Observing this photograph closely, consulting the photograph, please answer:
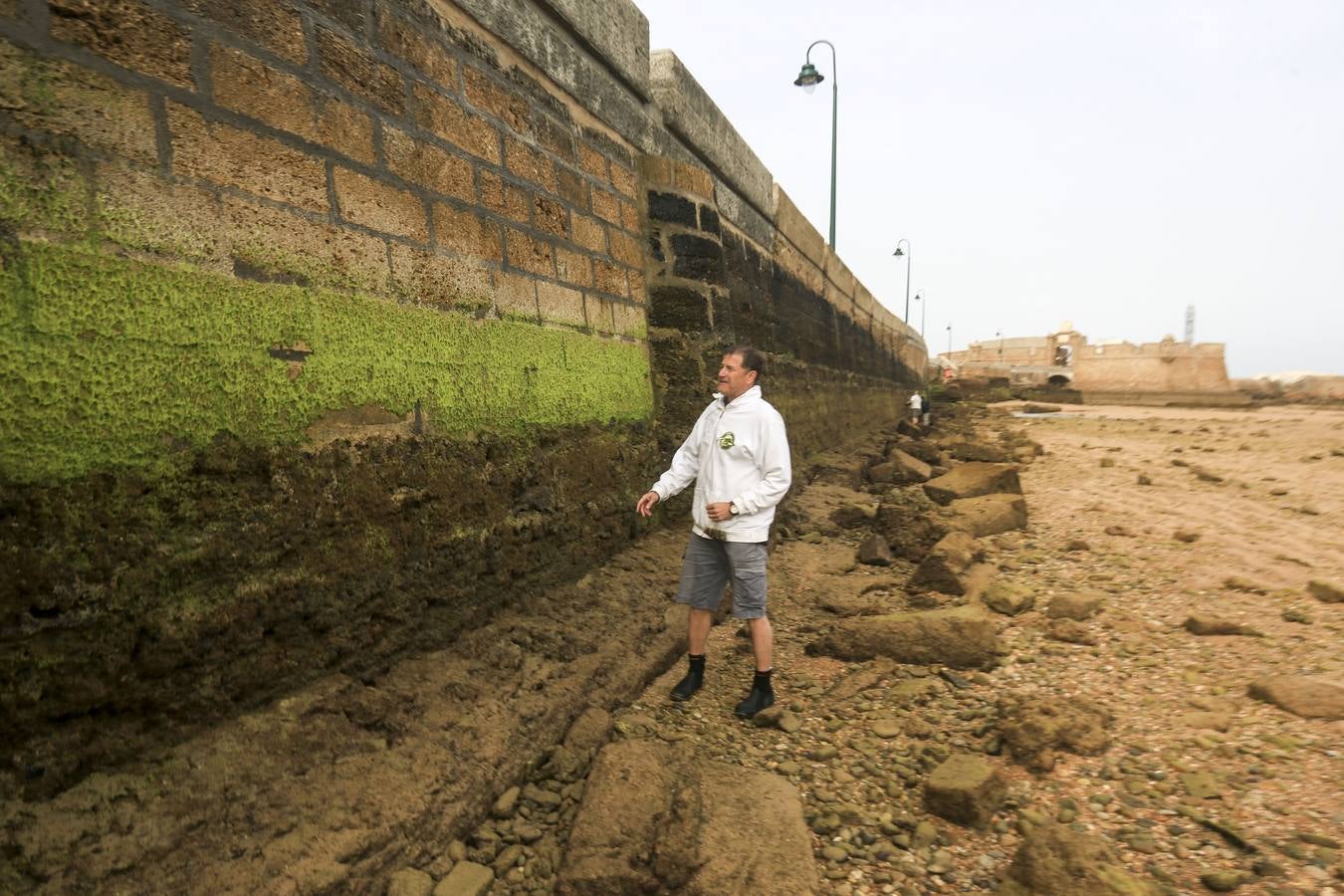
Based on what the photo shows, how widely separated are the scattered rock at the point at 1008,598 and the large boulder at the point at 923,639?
35 cm

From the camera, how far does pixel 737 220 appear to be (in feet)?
20.2

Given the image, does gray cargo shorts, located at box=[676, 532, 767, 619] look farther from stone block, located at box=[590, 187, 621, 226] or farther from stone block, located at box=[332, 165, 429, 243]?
stone block, located at box=[590, 187, 621, 226]

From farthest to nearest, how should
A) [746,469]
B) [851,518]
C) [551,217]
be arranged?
[851,518]
[551,217]
[746,469]

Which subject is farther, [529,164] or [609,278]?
[609,278]

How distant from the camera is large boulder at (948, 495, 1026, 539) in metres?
5.57

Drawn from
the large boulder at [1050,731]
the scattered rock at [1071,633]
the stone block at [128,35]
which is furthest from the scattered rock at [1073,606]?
the stone block at [128,35]

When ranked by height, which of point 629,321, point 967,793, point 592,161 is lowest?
point 967,793

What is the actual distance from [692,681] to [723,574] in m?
0.50

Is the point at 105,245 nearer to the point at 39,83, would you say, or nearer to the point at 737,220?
the point at 39,83

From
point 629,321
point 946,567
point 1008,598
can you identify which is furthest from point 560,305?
point 1008,598

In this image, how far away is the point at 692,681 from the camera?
122 inches

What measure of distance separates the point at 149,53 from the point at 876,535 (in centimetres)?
479

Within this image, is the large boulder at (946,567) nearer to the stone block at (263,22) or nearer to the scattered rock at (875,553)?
the scattered rock at (875,553)

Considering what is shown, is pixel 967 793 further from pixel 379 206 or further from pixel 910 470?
pixel 910 470
